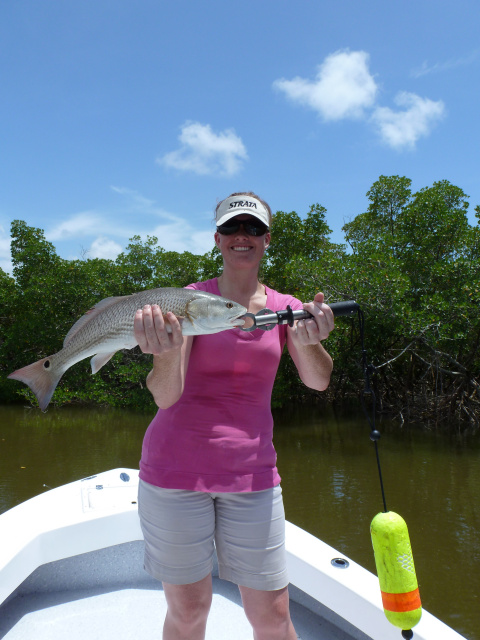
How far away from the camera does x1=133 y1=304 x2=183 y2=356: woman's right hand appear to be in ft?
5.93

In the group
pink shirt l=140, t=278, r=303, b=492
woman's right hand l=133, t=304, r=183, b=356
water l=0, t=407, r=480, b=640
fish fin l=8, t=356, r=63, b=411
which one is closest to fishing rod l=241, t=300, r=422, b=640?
pink shirt l=140, t=278, r=303, b=492

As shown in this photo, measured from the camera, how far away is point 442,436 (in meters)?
12.9

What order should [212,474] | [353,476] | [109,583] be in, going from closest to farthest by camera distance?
[212,474] → [109,583] → [353,476]

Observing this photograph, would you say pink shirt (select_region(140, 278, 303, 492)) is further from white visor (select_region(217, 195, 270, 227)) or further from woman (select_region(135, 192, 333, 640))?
white visor (select_region(217, 195, 270, 227))

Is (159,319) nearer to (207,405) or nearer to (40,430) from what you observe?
(207,405)

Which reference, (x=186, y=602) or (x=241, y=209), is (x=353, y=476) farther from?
(x=241, y=209)

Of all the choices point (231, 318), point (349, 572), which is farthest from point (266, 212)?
point (349, 572)

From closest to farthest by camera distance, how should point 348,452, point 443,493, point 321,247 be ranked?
1. point 443,493
2. point 348,452
3. point 321,247

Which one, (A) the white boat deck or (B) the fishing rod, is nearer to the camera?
(B) the fishing rod

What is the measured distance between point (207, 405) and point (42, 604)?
2.39 metres

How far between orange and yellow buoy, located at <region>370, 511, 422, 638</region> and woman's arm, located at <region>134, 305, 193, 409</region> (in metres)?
1.01

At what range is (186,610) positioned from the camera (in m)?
1.82

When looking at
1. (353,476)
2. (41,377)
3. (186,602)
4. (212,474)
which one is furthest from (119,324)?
(353,476)

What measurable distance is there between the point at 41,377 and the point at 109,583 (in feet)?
6.85
